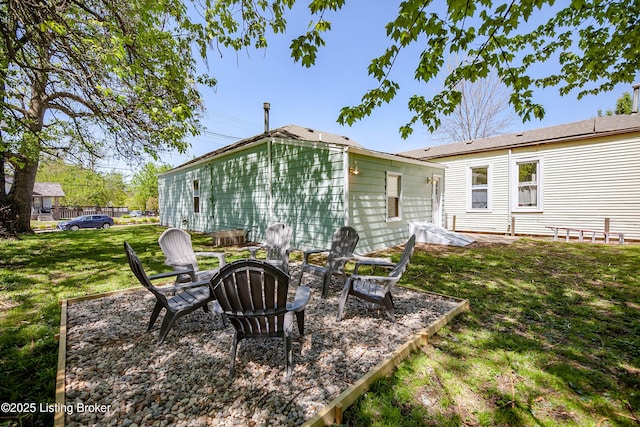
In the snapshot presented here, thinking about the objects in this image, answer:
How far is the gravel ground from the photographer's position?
194 cm

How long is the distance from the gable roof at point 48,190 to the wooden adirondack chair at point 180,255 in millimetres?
39137

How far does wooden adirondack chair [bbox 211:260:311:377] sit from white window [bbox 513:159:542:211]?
12.2 m

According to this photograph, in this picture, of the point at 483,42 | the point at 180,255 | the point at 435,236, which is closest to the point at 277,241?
the point at 180,255

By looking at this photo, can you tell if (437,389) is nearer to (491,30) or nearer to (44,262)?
(491,30)

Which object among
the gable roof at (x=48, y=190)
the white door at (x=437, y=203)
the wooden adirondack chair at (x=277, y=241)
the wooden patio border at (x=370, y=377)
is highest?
the gable roof at (x=48, y=190)

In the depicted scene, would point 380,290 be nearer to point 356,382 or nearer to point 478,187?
point 356,382

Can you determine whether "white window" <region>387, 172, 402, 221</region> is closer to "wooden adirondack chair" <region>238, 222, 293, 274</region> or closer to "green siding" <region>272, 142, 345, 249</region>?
"green siding" <region>272, 142, 345, 249</region>

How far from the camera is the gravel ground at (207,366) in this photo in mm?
1941

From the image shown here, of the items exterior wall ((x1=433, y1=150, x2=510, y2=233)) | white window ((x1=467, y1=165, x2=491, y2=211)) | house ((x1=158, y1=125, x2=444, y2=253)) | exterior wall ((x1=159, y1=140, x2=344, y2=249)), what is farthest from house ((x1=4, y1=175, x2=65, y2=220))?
white window ((x1=467, y1=165, x2=491, y2=211))

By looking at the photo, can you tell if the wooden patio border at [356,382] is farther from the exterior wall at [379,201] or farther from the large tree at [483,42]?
the exterior wall at [379,201]

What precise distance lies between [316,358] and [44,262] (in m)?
7.76

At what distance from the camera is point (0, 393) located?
7.07 ft

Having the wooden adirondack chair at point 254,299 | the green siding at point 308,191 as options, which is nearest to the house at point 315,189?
the green siding at point 308,191

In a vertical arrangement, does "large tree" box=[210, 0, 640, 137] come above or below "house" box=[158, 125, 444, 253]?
above
